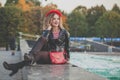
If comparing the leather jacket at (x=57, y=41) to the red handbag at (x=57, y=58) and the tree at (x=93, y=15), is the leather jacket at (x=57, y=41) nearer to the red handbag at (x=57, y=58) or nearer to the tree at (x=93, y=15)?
the red handbag at (x=57, y=58)

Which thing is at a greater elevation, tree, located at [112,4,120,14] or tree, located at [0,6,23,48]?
tree, located at [112,4,120,14]

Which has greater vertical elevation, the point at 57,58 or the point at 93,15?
the point at 93,15

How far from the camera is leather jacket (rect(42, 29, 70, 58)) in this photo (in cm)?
522

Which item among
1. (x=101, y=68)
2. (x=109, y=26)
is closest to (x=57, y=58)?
(x=101, y=68)

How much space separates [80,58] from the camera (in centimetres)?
2239

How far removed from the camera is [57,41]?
Answer: 5.28 m

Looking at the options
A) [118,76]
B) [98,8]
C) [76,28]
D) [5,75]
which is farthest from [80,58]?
[98,8]

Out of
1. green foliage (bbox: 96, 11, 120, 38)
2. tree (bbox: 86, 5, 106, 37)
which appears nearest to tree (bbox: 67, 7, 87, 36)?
tree (bbox: 86, 5, 106, 37)

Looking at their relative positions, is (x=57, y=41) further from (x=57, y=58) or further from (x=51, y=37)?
(x=57, y=58)

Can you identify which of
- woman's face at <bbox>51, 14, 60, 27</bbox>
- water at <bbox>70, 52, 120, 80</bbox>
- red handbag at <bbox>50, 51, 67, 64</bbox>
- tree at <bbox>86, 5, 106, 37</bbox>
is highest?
tree at <bbox>86, 5, 106, 37</bbox>

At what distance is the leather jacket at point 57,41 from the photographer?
5.22 meters

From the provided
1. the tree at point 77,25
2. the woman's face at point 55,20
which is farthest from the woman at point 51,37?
the tree at point 77,25

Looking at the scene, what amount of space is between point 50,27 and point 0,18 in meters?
31.0

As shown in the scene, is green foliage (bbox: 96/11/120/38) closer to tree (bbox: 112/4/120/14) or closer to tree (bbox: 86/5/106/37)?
tree (bbox: 86/5/106/37)
